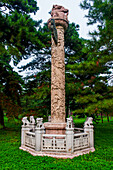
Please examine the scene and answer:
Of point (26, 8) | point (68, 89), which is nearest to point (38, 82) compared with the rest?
point (68, 89)

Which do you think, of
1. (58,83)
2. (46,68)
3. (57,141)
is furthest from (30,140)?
(46,68)

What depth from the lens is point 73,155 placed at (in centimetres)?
462

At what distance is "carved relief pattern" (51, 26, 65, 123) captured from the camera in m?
5.81

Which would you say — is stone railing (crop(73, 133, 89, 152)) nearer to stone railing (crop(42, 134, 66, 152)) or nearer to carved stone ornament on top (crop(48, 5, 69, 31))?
stone railing (crop(42, 134, 66, 152))

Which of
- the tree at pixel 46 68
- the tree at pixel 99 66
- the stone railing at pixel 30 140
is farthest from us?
the tree at pixel 46 68

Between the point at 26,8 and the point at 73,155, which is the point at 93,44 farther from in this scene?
the point at 73,155

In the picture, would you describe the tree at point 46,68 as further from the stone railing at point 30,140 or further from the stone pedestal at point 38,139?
the stone pedestal at point 38,139

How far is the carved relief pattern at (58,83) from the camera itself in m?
5.81

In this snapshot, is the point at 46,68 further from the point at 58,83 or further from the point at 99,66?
the point at 58,83

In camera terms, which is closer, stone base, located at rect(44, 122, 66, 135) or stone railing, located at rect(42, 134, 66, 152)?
stone railing, located at rect(42, 134, 66, 152)

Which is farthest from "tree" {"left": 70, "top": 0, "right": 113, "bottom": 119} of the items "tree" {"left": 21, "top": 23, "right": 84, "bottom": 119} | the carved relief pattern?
"tree" {"left": 21, "top": 23, "right": 84, "bottom": 119}

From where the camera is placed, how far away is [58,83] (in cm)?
601

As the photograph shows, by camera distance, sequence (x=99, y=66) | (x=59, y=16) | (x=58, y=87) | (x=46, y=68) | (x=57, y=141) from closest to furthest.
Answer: (x=57, y=141), (x=58, y=87), (x=59, y=16), (x=99, y=66), (x=46, y=68)

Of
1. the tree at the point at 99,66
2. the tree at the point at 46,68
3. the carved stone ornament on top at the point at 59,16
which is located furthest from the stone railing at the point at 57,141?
the tree at the point at 46,68
